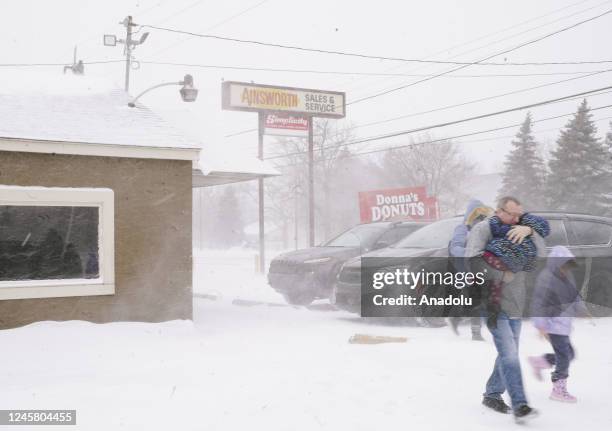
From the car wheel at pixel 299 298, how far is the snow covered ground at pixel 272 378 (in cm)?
239

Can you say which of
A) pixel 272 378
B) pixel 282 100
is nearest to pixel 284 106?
pixel 282 100

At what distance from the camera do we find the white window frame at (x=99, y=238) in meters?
8.23

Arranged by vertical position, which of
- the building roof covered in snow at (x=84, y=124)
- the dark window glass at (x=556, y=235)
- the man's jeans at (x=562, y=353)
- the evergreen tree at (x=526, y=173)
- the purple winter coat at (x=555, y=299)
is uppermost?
the evergreen tree at (x=526, y=173)

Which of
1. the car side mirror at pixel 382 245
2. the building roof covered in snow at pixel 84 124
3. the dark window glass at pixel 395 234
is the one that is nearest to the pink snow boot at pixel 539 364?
the building roof covered in snow at pixel 84 124

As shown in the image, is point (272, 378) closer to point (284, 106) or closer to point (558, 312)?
point (558, 312)

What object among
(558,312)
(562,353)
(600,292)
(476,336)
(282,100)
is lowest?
(476,336)

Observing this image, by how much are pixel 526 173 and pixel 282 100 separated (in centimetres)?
2204

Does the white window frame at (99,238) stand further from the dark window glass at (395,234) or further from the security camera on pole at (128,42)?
the security camera on pole at (128,42)

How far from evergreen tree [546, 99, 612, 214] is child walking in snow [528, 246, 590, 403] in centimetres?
3232

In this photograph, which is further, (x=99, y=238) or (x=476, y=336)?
(x=99, y=238)

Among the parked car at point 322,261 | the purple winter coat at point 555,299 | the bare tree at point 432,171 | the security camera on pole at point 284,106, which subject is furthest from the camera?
the bare tree at point 432,171

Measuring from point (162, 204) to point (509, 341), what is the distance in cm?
572

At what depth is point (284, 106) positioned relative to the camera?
25438 mm

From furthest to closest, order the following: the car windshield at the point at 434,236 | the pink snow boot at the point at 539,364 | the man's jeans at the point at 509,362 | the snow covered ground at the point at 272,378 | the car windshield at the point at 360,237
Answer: the car windshield at the point at 360,237 → the car windshield at the point at 434,236 → the pink snow boot at the point at 539,364 → the snow covered ground at the point at 272,378 → the man's jeans at the point at 509,362
